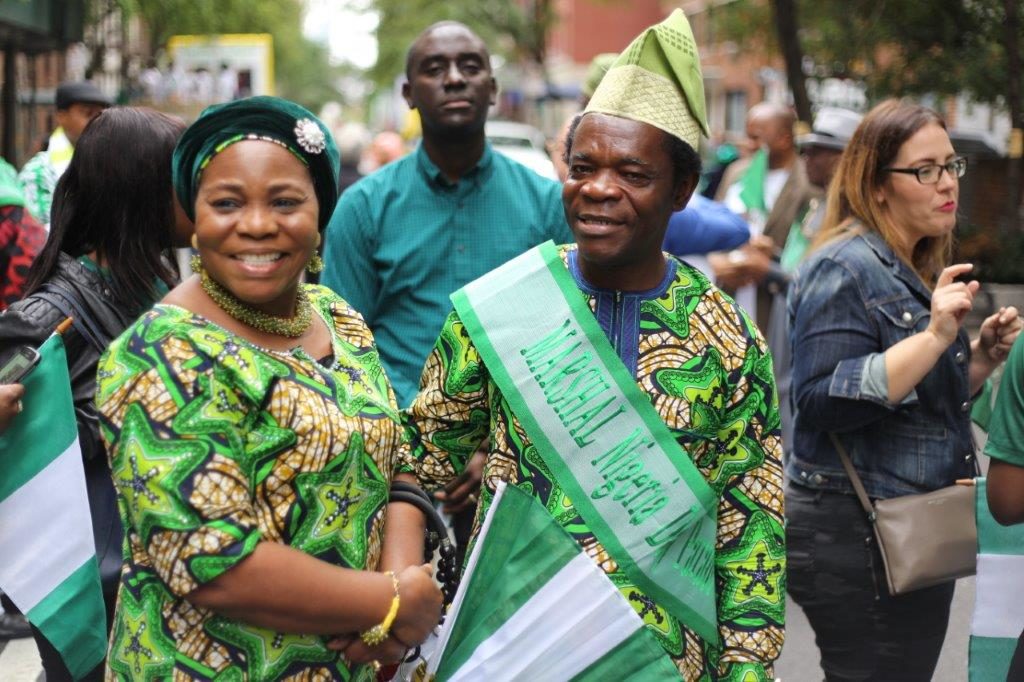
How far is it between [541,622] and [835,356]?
140cm

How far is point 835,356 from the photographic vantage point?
10.8ft

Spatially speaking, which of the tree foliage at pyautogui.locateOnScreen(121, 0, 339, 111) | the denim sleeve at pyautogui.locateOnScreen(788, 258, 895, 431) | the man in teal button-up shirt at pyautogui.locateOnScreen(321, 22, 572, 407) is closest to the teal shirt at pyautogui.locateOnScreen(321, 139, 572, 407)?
the man in teal button-up shirt at pyautogui.locateOnScreen(321, 22, 572, 407)

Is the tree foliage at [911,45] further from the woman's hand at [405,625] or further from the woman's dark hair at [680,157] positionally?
the woman's hand at [405,625]

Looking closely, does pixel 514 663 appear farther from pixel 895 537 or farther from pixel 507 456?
pixel 895 537

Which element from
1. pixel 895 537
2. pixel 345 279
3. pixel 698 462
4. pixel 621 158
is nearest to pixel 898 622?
pixel 895 537

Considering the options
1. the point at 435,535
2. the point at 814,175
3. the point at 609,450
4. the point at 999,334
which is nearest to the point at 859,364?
the point at 999,334

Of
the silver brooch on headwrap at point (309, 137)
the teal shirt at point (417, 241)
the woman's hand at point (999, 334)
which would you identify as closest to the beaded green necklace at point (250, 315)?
the silver brooch on headwrap at point (309, 137)

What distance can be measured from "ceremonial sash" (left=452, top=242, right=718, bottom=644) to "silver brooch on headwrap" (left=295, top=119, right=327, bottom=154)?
1.79ft

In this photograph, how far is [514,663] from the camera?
7.31 ft

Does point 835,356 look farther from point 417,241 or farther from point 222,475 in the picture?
point 222,475

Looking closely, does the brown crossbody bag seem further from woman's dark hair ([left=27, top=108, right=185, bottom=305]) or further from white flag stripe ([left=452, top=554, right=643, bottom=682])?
woman's dark hair ([left=27, top=108, right=185, bottom=305])

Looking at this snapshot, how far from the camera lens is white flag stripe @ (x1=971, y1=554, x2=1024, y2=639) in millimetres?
3037

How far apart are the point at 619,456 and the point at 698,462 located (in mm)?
167

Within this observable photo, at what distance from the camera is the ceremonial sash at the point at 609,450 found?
2.43 metres
